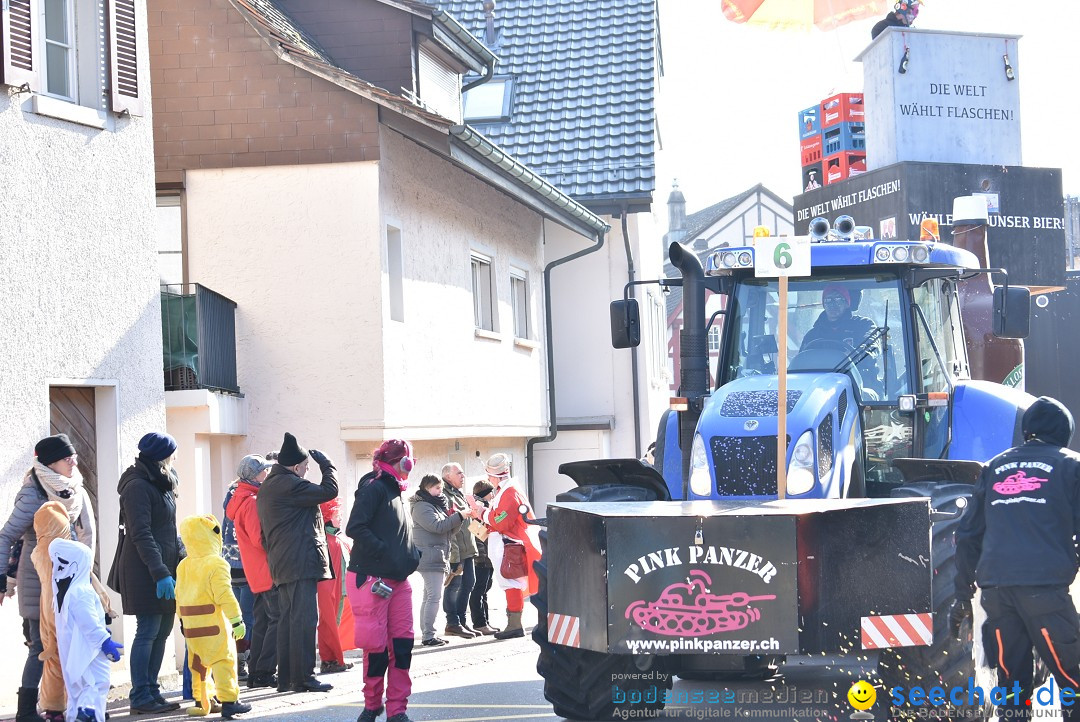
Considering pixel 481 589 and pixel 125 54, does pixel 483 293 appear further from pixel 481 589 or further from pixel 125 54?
pixel 125 54

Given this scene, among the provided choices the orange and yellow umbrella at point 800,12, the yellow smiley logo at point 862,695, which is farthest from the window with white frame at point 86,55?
→ the orange and yellow umbrella at point 800,12

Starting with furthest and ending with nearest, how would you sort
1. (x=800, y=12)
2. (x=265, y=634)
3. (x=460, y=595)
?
(x=800, y=12) < (x=460, y=595) < (x=265, y=634)

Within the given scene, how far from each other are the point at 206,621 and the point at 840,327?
4434 millimetres

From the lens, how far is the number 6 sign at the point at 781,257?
829 cm

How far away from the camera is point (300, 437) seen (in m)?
15.4

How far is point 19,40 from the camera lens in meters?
11.0

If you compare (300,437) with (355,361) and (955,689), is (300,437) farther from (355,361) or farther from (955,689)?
(955,689)

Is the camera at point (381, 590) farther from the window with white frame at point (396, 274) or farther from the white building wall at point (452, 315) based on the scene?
the window with white frame at point (396, 274)

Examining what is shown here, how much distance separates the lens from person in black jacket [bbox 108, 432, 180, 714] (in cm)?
970

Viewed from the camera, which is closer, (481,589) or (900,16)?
(481,589)

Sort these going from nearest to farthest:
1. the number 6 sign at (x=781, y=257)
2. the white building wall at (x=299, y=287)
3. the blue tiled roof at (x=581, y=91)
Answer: the number 6 sign at (x=781, y=257) → the white building wall at (x=299, y=287) → the blue tiled roof at (x=581, y=91)

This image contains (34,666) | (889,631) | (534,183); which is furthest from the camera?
(534,183)

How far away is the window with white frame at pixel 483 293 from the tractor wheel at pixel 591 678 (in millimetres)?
11093

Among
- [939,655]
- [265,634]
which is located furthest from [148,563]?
[939,655]
